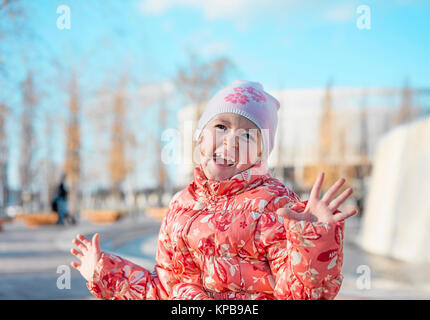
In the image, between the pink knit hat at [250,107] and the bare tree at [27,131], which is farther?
the bare tree at [27,131]

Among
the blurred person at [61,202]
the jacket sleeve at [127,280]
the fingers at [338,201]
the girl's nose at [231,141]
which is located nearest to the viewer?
the fingers at [338,201]

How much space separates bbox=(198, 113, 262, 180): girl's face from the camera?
4.51 feet

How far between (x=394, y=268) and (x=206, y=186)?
259 inches

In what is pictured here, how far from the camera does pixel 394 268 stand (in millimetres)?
7168

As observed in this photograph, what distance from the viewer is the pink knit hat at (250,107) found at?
140 centimetres

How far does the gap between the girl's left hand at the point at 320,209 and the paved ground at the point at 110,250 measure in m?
1.69

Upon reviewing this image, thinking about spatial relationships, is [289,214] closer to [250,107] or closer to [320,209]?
[320,209]

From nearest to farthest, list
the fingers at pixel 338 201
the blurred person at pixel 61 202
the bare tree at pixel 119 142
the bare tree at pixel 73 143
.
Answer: the fingers at pixel 338 201
the blurred person at pixel 61 202
the bare tree at pixel 73 143
the bare tree at pixel 119 142

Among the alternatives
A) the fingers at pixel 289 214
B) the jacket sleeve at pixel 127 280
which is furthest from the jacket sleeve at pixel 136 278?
the fingers at pixel 289 214

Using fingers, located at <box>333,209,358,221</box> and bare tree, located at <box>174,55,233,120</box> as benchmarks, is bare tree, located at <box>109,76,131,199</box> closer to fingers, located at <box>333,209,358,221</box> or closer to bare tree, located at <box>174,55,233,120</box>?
bare tree, located at <box>174,55,233,120</box>

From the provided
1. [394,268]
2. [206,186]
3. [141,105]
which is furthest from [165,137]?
[141,105]

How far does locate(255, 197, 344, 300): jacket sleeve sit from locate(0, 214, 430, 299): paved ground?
1552mm

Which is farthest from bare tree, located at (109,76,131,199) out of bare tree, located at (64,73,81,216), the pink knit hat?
the pink knit hat

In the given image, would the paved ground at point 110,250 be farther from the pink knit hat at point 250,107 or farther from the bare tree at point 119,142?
the bare tree at point 119,142
